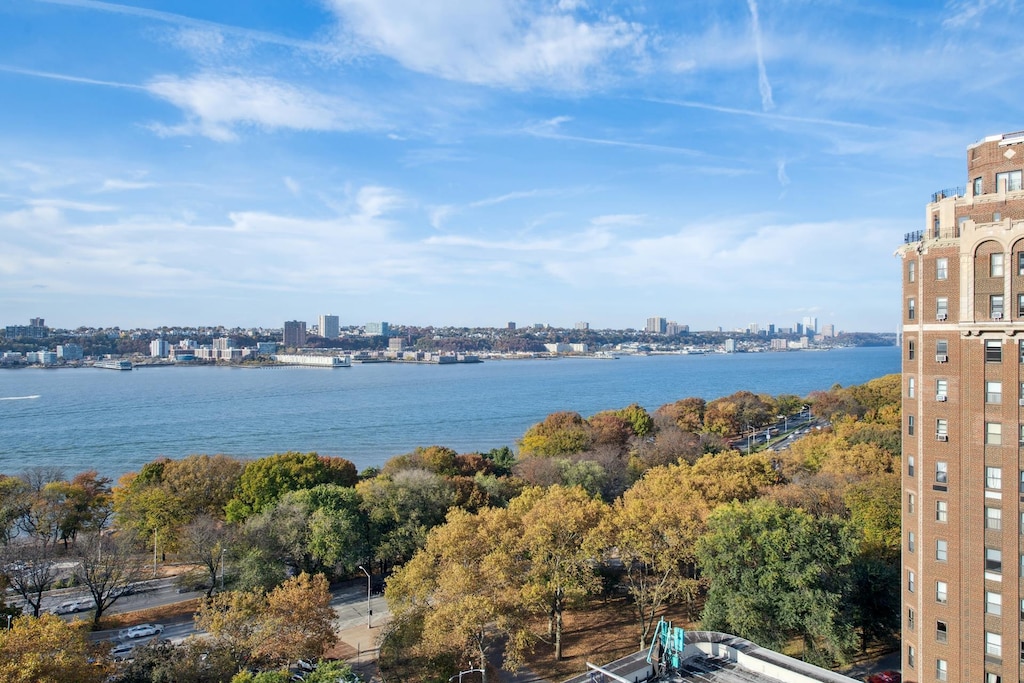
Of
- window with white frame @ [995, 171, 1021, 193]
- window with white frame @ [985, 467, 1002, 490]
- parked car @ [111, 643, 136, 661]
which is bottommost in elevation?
parked car @ [111, 643, 136, 661]

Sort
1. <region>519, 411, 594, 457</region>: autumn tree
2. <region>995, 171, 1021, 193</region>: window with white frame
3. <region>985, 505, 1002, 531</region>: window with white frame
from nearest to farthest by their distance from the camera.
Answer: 1. <region>985, 505, 1002, 531</region>: window with white frame
2. <region>995, 171, 1021, 193</region>: window with white frame
3. <region>519, 411, 594, 457</region>: autumn tree

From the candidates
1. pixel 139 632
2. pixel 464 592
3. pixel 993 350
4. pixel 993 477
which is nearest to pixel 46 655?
pixel 139 632

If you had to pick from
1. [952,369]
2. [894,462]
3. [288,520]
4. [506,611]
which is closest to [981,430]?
[952,369]

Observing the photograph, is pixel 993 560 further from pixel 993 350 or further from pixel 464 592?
pixel 464 592

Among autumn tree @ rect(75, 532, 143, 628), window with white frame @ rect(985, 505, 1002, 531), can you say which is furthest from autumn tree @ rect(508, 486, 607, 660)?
autumn tree @ rect(75, 532, 143, 628)

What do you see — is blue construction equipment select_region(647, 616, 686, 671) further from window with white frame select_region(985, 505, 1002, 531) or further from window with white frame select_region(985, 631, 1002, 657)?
window with white frame select_region(985, 505, 1002, 531)

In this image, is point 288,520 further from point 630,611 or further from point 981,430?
point 981,430

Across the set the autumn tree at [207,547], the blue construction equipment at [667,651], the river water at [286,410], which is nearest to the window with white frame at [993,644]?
the blue construction equipment at [667,651]
